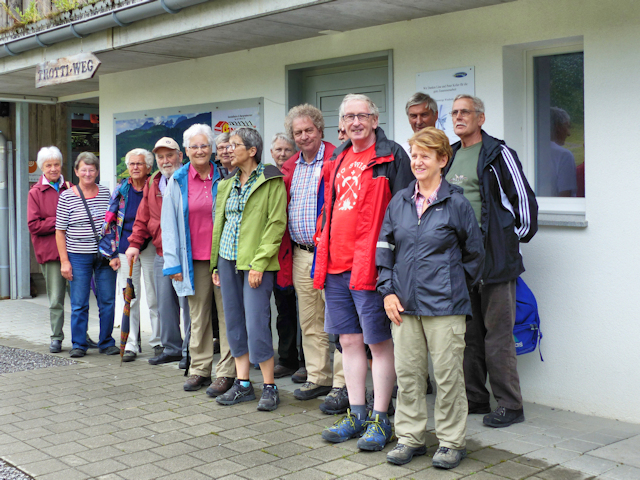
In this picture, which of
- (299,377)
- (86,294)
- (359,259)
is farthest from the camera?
(86,294)

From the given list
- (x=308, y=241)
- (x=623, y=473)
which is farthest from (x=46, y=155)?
(x=623, y=473)

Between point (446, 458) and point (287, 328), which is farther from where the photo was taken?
point (287, 328)

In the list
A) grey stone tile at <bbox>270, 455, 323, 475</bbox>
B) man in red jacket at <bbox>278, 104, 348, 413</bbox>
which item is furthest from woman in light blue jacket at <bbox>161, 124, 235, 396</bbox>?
grey stone tile at <bbox>270, 455, 323, 475</bbox>

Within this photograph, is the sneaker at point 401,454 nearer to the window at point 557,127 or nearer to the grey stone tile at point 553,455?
the grey stone tile at point 553,455

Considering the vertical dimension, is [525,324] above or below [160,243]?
below

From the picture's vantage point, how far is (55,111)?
11.9m

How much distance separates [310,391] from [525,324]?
1.66 m

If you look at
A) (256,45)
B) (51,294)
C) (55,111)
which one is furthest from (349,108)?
(55,111)

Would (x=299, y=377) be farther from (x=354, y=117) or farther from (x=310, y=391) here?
(x=354, y=117)

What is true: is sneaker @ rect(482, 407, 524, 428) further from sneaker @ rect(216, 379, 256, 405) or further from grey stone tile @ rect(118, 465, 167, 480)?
grey stone tile @ rect(118, 465, 167, 480)

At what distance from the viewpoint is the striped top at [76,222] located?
23.6 ft

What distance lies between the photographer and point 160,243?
664 centimetres

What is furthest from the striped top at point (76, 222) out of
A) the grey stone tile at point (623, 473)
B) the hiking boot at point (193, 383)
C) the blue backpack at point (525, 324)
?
the grey stone tile at point (623, 473)

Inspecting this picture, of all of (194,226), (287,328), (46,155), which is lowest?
(287,328)
